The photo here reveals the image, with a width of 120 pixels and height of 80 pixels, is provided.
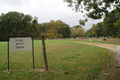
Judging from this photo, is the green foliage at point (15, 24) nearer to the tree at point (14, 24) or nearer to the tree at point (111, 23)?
the tree at point (14, 24)

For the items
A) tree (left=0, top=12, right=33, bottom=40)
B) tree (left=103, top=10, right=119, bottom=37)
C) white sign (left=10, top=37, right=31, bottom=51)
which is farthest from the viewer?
tree (left=0, top=12, right=33, bottom=40)

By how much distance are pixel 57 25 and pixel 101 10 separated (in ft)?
201

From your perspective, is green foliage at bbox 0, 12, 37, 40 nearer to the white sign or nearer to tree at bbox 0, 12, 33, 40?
tree at bbox 0, 12, 33, 40

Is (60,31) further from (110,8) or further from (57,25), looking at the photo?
(110,8)

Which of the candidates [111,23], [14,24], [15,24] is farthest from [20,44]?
[15,24]

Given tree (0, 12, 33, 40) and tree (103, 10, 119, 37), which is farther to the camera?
tree (0, 12, 33, 40)

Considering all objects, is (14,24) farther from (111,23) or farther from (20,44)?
(20,44)

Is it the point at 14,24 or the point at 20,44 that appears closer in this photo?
the point at 20,44

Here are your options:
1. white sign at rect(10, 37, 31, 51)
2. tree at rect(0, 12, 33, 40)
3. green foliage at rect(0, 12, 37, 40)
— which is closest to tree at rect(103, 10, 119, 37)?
green foliage at rect(0, 12, 37, 40)

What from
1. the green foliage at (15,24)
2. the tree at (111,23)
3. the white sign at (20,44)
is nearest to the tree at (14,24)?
the green foliage at (15,24)

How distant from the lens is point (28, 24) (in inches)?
1898

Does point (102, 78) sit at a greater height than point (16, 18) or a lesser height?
lesser

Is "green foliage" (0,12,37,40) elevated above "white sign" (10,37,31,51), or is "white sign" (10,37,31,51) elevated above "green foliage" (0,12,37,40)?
"green foliage" (0,12,37,40)

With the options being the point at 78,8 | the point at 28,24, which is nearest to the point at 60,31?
the point at 28,24
